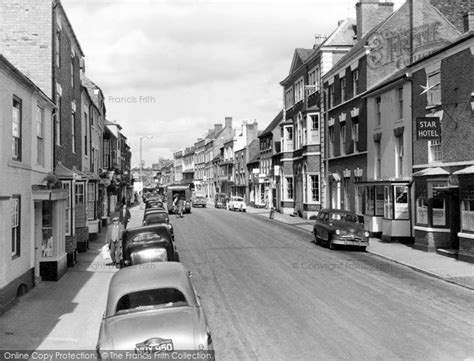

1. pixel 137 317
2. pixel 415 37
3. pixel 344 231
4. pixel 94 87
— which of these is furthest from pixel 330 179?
pixel 137 317

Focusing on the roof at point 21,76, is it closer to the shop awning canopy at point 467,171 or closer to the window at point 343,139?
the shop awning canopy at point 467,171

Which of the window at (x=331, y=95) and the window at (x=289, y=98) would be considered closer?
the window at (x=331, y=95)

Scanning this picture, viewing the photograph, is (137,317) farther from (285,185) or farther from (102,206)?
(285,185)

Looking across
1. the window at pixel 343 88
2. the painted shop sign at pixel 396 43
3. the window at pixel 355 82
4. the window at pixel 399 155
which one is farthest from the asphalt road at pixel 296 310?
the window at pixel 343 88

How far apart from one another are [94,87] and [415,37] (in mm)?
22751

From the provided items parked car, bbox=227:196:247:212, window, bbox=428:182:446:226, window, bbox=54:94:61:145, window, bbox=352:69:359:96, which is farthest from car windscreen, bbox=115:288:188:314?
parked car, bbox=227:196:247:212

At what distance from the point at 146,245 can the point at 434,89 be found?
595 inches

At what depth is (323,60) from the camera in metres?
40.2

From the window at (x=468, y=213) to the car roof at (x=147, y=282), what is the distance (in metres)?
14.4

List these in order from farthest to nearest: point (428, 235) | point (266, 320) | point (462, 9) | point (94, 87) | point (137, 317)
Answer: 1. point (94, 87)
2. point (462, 9)
3. point (428, 235)
4. point (266, 320)
5. point (137, 317)

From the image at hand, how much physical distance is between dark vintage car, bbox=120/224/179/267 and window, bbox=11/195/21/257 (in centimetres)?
311

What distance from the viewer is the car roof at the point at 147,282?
25.7 feet

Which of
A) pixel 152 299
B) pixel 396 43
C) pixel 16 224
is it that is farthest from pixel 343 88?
pixel 152 299

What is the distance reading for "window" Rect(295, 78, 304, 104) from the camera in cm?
4662
